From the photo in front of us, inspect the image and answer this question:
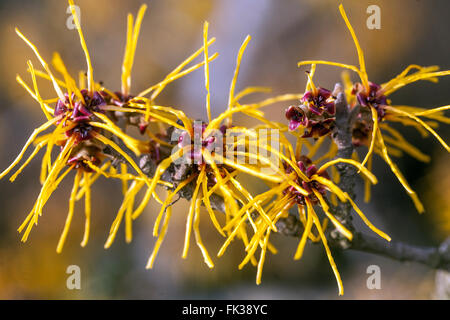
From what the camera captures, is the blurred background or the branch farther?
the blurred background

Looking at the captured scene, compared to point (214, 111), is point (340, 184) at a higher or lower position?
lower

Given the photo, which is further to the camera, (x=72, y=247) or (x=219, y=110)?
(x=219, y=110)

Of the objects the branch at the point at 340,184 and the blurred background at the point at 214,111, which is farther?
the blurred background at the point at 214,111

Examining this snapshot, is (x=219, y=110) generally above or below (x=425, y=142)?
above

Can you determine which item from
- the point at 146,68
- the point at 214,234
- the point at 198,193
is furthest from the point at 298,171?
the point at 146,68

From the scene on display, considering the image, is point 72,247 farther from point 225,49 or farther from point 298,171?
point 298,171

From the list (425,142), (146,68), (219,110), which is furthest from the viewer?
(146,68)

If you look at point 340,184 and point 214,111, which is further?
point 214,111

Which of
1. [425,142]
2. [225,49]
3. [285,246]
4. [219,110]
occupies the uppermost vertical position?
[225,49]
